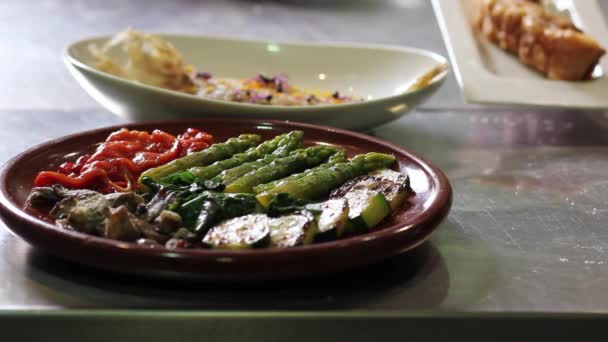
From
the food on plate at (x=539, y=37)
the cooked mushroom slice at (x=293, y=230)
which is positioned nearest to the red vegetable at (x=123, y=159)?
the cooked mushroom slice at (x=293, y=230)

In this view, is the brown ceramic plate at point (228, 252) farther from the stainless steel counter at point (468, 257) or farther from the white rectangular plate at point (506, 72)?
the white rectangular plate at point (506, 72)

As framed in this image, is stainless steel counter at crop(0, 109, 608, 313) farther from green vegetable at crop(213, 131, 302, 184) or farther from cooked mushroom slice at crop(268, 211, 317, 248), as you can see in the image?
green vegetable at crop(213, 131, 302, 184)

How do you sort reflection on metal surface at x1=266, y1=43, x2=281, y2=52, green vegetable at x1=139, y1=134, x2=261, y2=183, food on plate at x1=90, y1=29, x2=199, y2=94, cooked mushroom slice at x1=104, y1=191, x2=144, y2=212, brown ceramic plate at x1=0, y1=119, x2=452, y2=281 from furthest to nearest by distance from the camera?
1. reflection on metal surface at x1=266, y1=43, x2=281, y2=52
2. food on plate at x1=90, y1=29, x2=199, y2=94
3. green vegetable at x1=139, y1=134, x2=261, y2=183
4. cooked mushroom slice at x1=104, y1=191, x2=144, y2=212
5. brown ceramic plate at x1=0, y1=119, x2=452, y2=281

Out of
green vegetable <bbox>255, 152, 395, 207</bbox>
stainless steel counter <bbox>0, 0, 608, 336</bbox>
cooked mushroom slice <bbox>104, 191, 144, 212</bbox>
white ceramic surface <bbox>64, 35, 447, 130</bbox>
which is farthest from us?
white ceramic surface <bbox>64, 35, 447, 130</bbox>

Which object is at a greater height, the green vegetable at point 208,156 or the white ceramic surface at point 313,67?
the green vegetable at point 208,156

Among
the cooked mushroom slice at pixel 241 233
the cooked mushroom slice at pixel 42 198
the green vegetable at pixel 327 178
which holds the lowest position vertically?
the green vegetable at pixel 327 178

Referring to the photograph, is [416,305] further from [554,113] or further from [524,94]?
[554,113]

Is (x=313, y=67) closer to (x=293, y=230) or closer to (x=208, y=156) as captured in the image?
(x=208, y=156)

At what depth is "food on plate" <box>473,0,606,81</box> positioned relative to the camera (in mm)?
3018

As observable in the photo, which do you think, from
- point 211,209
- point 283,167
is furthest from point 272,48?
point 211,209

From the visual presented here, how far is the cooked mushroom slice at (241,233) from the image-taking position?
1.48m

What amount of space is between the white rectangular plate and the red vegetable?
106 cm

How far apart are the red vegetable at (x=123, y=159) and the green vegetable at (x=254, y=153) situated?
11 centimetres

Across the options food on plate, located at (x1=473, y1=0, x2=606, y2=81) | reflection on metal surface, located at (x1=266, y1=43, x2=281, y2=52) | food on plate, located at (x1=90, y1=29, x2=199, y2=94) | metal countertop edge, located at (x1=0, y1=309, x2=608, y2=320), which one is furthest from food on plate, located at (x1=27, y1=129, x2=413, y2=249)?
food on plate, located at (x1=473, y1=0, x2=606, y2=81)
